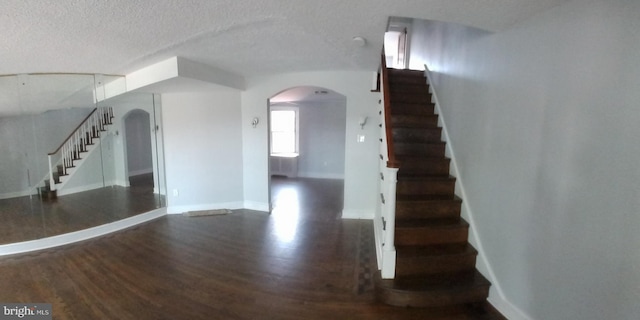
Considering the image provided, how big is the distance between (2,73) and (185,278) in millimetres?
3667

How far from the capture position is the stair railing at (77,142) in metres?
4.02

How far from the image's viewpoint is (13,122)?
3.63 meters

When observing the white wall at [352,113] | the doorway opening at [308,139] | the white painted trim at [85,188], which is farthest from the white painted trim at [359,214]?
the white painted trim at [85,188]

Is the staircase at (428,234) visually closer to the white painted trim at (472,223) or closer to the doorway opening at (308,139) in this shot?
the white painted trim at (472,223)

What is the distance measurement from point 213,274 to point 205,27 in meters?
2.38

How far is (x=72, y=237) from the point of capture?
360cm

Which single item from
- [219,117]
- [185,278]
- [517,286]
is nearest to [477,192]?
[517,286]

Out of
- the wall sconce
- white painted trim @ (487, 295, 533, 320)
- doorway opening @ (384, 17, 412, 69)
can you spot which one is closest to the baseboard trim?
the wall sconce

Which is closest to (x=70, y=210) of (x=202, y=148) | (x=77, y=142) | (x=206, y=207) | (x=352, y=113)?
(x=77, y=142)

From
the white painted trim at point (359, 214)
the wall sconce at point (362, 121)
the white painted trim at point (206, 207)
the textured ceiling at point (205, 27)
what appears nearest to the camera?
the textured ceiling at point (205, 27)

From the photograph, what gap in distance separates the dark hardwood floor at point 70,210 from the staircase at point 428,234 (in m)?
4.27

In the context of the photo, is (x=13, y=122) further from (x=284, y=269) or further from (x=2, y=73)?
(x=284, y=269)

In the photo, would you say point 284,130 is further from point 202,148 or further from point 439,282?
point 439,282

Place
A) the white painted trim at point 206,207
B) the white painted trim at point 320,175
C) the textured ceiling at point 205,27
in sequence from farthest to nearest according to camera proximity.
Answer: the white painted trim at point 320,175
the white painted trim at point 206,207
the textured ceiling at point 205,27
